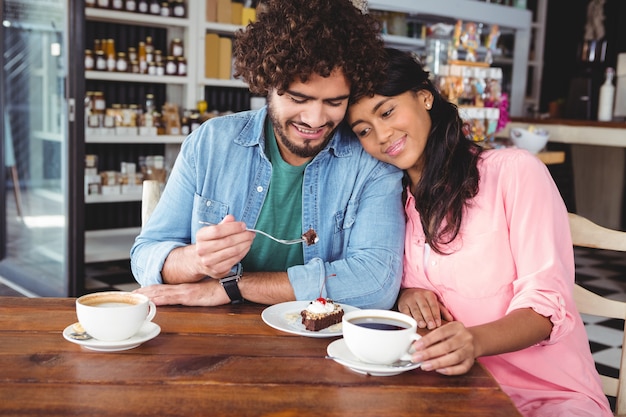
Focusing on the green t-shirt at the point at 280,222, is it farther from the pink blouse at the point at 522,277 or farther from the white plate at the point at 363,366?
the white plate at the point at 363,366

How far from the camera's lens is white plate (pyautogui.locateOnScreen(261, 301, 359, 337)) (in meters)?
1.29

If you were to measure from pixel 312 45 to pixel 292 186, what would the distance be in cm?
38

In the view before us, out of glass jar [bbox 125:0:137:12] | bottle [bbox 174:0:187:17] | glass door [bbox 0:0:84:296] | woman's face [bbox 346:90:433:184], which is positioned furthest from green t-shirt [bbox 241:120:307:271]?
bottle [bbox 174:0:187:17]

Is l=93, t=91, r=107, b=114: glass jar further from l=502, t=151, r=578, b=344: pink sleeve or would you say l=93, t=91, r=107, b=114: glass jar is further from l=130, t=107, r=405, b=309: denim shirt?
l=502, t=151, r=578, b=344: pink sleeve

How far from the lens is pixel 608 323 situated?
422 centimetres

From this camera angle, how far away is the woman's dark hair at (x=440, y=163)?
1.63 meters

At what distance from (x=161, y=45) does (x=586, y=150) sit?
423 centimetres

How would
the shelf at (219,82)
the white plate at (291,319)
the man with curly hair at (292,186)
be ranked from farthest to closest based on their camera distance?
1. the shelf at (219,82)
2. the man with curly hair at (292,186)
3. the white plate at (291,319)

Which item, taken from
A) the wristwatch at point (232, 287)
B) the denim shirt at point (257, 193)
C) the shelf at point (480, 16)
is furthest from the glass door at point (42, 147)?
the wristwatch at point (232, 287)

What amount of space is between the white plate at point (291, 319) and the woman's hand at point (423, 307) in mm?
143

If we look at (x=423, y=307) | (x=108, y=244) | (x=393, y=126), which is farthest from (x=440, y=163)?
(x=108, y=244)

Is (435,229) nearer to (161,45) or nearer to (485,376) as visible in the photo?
(485,376)

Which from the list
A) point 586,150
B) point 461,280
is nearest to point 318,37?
point 461,280

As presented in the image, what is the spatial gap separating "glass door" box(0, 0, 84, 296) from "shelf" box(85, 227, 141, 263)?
33cm
